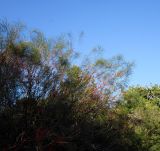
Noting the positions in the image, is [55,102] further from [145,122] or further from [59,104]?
[145,122]

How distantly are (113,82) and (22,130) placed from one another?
660 centimetres

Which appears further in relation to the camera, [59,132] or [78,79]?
[78,79]

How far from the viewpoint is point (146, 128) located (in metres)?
22.5

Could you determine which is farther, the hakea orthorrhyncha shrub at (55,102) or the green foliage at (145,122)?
the green foliage at (145,122)

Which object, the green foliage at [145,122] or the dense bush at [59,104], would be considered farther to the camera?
the green foliage at [145,122]

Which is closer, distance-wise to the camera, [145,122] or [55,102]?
[55,102]

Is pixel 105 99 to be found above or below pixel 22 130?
above

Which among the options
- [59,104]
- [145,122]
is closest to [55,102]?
[59,104]

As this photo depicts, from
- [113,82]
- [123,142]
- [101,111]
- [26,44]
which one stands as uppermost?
[26,44]

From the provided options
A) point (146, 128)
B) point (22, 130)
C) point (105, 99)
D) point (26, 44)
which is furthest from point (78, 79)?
point (146, 128)

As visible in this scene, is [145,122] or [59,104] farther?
[145,122]

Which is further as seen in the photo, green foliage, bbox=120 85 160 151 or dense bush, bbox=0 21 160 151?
green foliage, bbox=120 85 160 151

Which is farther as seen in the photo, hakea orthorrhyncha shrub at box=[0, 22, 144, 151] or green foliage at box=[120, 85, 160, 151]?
green foliage at box=[120, 85, 160, 151]

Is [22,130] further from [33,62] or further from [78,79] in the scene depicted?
[78,79]
